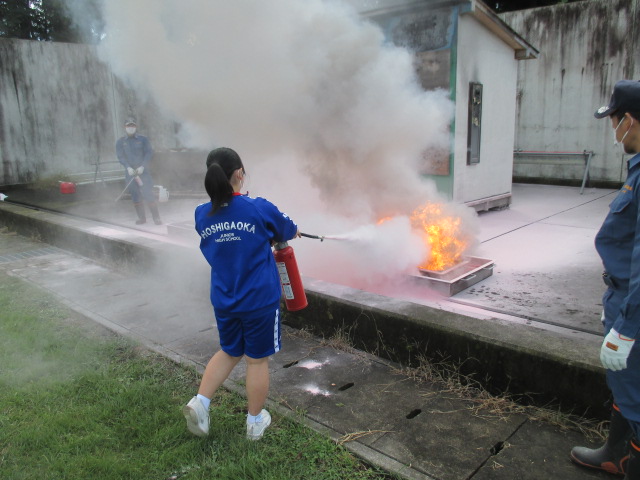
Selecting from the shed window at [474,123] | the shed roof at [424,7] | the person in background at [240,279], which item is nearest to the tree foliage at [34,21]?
the shed roof at [424,7]

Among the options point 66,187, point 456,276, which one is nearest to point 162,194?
point 66,187

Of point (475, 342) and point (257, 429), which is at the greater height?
point (475, 342)

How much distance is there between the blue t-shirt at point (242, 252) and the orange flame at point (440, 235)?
2.86m

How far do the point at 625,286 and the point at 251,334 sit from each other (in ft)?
5.91

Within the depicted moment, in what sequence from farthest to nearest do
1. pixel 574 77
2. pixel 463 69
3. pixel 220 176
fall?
pixel 574 77 → pixel 463 69 → pixel 220 176

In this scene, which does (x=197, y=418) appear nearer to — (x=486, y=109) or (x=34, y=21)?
(x=486, y=109)

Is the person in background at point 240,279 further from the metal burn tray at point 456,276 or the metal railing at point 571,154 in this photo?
the metal railing at point 571,154

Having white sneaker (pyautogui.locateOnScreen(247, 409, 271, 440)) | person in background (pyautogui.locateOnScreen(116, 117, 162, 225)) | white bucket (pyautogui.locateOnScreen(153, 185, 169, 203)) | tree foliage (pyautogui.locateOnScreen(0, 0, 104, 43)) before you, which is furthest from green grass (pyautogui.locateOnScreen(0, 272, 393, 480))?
tree foliage (pyautogui.locateOnScreen(0, 0, 104, 43))

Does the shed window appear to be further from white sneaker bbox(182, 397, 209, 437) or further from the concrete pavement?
white sneaker bbox(182, 397, 209, 437)

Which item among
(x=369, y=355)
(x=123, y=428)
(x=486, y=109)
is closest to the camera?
(x=123, y=428)

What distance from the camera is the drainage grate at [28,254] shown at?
22.6 ft

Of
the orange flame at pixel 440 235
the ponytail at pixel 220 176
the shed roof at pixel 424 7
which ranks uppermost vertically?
the shed roof at pixel 424 7

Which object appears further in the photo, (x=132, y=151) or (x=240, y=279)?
(x=132, y=151)

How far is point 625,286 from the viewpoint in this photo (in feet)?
6.64
